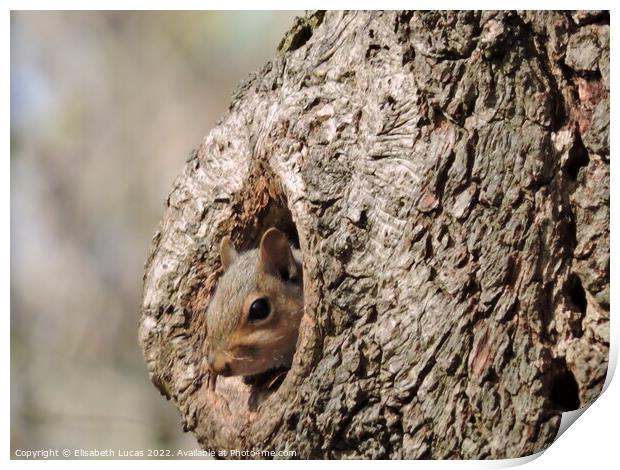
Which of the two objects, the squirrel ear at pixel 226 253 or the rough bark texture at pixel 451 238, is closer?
the rough bark texture at pixel 451 238

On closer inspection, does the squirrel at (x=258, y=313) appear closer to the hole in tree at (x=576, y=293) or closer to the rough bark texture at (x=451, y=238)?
the rough bark texture at (x=451, y=238)

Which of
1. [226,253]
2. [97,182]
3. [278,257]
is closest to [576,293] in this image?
[278,257]

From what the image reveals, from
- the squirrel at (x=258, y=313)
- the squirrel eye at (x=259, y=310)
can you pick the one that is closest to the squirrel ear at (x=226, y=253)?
the squirrel at (x=258, y=313)

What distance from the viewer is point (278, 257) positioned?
7.51 feet

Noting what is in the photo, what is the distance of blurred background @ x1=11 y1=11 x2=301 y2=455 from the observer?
2.04m

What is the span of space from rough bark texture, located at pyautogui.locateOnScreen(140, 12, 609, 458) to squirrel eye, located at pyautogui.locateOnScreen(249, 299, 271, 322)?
221mm

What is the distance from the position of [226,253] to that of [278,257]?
0.53 feet

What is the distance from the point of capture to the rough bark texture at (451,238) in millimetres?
1796

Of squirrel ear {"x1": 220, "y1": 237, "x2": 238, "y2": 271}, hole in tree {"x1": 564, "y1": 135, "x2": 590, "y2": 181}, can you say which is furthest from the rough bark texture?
squirrel ear {"x1": 220, "y1": 237, "x2": 238, "y2": 271}

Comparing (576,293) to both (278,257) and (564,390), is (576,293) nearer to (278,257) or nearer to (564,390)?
(564,390)

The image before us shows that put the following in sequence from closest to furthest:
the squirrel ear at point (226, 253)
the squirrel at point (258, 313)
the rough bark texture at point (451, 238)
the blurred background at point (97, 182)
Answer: the rough bark texture at point (451, 238) < the blurred background at point (97, 182) < the squirrel at point (258, 313) < the squirrel ear at point (226, 253)

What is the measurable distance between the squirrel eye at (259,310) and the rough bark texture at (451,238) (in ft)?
0.72

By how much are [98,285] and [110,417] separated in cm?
65
